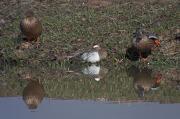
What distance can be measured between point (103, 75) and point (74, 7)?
393 cm

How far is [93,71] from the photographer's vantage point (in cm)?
1325

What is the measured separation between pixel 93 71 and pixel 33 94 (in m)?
1.78

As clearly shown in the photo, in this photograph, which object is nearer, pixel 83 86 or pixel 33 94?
pixel 33 94

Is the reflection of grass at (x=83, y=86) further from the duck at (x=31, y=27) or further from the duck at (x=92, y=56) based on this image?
the duck at (x=31, y=27)

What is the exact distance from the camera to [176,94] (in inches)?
455

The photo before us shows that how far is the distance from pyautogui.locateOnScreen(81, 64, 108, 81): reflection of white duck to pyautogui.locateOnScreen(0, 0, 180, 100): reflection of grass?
0.20m

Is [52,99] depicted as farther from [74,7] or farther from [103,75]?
[74,7]

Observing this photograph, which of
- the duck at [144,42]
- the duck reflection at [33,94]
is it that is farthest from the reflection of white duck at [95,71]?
the duck reflection at [33,94]

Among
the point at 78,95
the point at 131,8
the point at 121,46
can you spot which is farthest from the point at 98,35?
the point at 78,95

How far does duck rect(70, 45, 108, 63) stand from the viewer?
13.6m

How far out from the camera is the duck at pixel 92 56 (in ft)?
44.6

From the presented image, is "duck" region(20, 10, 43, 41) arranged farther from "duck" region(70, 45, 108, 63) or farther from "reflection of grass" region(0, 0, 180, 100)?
"duck" region(70, 45, 108, 63)

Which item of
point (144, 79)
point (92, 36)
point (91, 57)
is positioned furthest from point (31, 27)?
point (144, 79)

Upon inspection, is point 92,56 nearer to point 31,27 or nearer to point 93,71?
point 93,71
